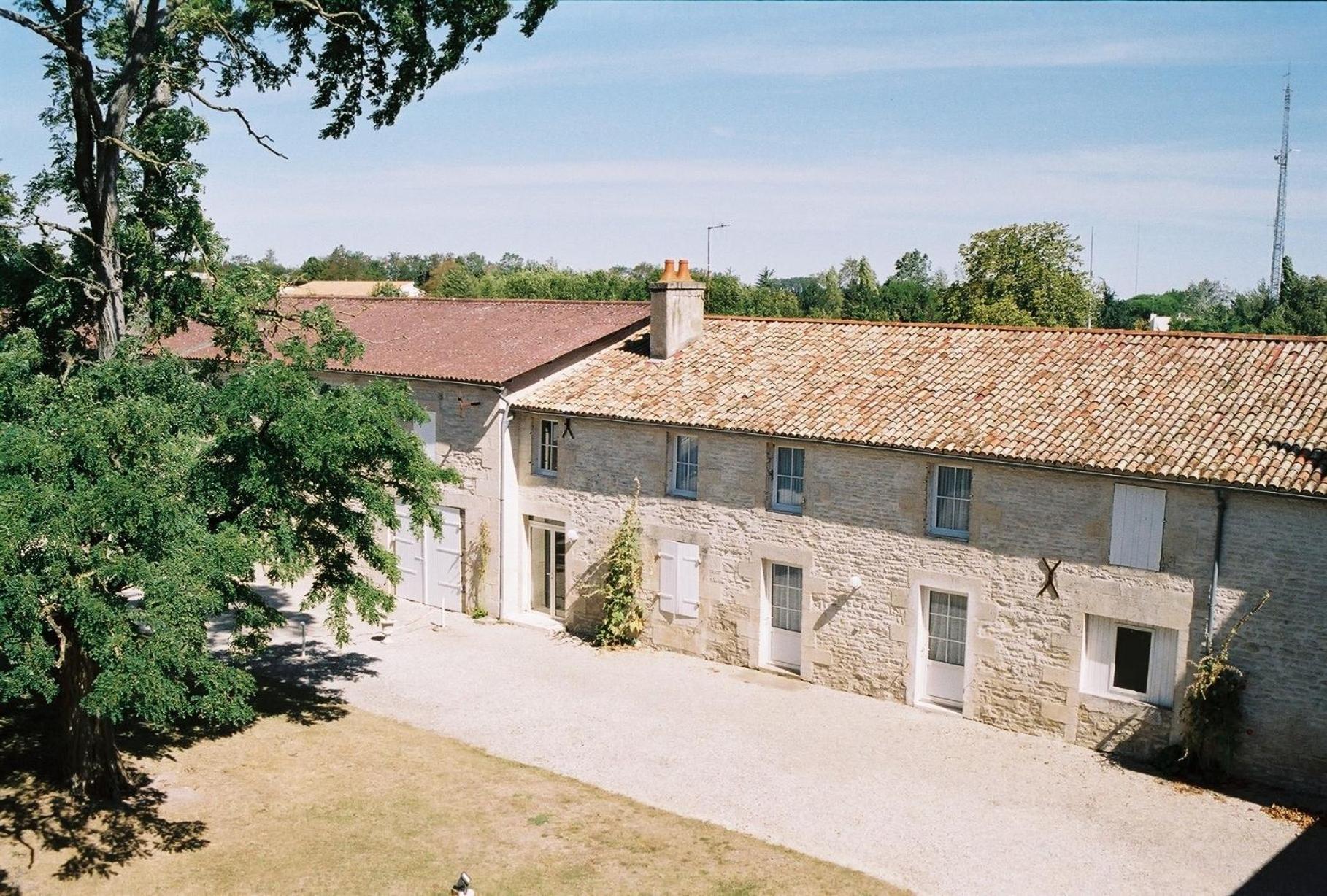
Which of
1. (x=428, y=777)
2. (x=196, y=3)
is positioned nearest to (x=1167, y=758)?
(x=428, y=777)

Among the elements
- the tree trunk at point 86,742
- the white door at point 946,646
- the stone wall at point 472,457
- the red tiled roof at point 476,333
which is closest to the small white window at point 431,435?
the stone wall at point 472,457

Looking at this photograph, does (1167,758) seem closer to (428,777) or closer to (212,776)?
(428,777)

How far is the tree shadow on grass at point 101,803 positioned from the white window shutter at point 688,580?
6.05 metres

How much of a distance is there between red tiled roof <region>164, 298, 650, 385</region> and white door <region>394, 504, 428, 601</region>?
3272 mm

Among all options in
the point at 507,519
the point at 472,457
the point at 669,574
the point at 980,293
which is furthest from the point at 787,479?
the point at 980,293

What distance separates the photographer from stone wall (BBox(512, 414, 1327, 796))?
1441 centimetres

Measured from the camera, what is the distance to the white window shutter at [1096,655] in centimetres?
1572

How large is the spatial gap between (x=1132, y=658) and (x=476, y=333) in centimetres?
1521

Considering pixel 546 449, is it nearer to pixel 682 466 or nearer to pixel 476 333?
pixel 682 466

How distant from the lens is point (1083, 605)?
15703 millimetres

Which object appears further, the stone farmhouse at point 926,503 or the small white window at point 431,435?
the small white window at point 431,435

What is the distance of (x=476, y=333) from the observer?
973 inches

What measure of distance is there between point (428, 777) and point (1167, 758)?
33.2 feet

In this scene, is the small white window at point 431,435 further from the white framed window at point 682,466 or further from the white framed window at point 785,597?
the white framed window at point 785,597
